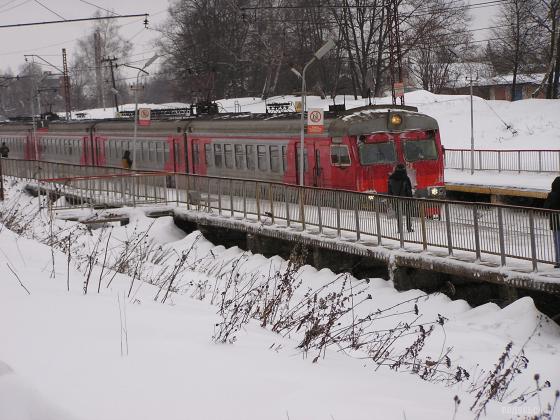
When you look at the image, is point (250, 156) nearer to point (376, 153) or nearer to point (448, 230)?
point (376, 153)

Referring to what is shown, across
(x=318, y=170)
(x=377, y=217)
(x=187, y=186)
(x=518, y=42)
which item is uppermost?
(x=518, y=42)

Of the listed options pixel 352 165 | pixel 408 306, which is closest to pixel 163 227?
pixel 352 165

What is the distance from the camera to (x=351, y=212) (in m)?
17.0

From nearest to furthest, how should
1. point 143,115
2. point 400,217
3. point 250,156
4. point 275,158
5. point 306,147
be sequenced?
point 400,217 < point 306,147 < point 275,158 < point 250,156 < point 143,115

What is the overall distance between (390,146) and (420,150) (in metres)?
0.92

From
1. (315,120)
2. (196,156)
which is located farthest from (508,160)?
(315,120)

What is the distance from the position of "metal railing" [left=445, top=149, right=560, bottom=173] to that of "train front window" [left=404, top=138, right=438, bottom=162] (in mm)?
10444

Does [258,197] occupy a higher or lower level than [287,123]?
lower

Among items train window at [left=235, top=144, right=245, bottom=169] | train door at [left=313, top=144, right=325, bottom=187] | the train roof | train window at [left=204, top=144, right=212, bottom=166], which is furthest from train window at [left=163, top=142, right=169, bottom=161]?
train door at [left=313, top=144, right=325, bottom=187]

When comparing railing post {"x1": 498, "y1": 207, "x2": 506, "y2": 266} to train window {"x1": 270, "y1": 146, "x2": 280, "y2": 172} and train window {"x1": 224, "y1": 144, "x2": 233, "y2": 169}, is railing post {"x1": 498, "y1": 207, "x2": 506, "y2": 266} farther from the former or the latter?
train window {"x1": 224, "y1": 144, "x2": 233, "y2": 169}

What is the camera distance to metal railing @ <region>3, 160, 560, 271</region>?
13.0 meters

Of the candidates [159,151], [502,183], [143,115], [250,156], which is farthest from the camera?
[159,151]

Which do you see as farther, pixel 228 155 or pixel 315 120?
pixel 228 155

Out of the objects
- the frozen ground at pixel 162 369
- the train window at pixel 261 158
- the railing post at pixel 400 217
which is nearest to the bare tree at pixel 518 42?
the train window at pixel 261 158
